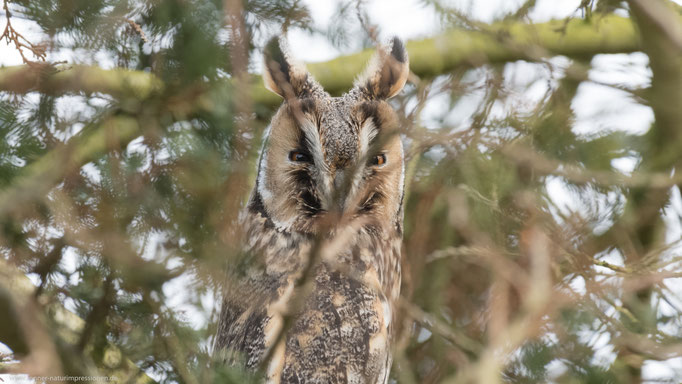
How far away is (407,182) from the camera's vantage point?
256 cm

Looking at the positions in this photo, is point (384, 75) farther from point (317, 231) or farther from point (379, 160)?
point (317, 231)

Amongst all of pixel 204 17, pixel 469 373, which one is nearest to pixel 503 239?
pixel 469 373

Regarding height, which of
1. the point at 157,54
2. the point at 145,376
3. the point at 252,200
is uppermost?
the point at 157,54

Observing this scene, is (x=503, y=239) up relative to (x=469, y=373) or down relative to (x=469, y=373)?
down

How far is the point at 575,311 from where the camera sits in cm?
212

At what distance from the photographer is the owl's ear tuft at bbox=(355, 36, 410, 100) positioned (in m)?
2.12

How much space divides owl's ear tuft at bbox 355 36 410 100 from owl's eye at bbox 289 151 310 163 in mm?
294

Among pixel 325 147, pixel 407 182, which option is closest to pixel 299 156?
pixel 325 147

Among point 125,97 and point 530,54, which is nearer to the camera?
point 125,97

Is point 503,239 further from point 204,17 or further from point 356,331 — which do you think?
point 204,17

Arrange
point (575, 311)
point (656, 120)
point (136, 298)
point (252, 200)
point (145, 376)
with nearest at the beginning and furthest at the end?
1. point (136, 298)
2. point (145, 376)
3. point (575, 311)
4. point (252, 200)
5. point (656, 120)

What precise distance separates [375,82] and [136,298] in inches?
46.0

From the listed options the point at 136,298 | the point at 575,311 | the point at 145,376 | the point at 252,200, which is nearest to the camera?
the point at 136,298

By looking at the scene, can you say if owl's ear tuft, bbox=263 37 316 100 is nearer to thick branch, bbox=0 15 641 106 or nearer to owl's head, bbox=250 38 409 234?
owl's head, bbox=250 38 409 234
